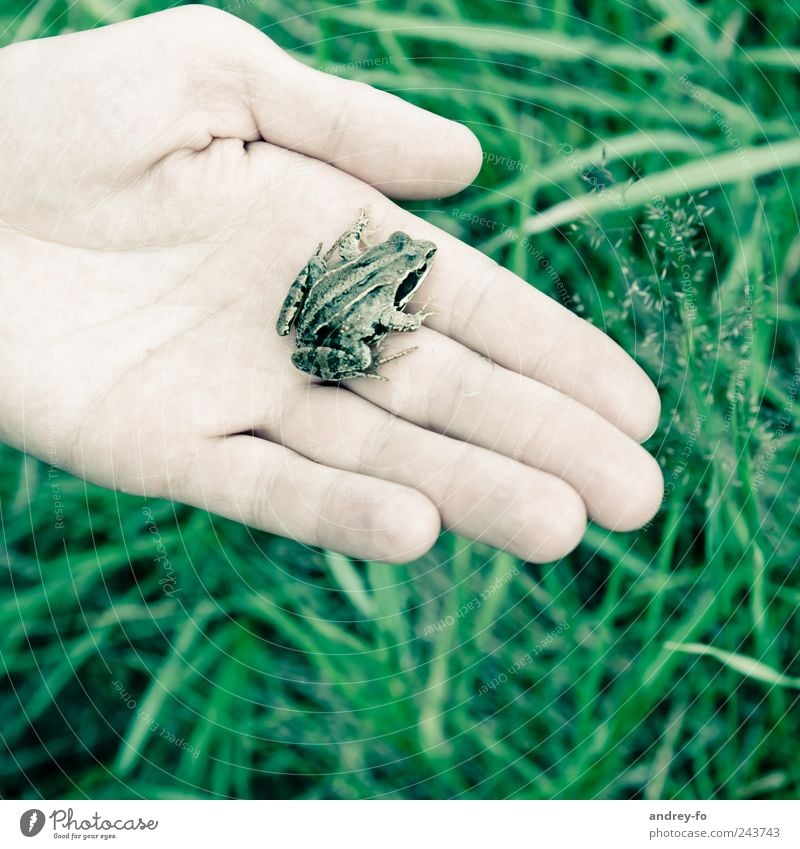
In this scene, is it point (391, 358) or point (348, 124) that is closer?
point (391, 358)

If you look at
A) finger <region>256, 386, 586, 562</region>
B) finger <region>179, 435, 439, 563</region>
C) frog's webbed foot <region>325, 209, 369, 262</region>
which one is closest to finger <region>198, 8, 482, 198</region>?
frog's webbed foot <region>325, 209, 369, 262</region>

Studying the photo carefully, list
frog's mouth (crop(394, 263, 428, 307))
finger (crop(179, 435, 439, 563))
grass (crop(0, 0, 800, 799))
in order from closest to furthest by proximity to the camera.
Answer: finger (crop(179, 435, 439, 563)) < frog's mouth (crop(394, 263, 428, 307)) < grass (crop(0, 0, 800, 799))

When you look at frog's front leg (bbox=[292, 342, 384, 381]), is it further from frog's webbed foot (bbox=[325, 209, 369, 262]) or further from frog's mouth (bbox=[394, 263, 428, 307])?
frog's webbed foot (bbox=[325, 209, 369, 262])

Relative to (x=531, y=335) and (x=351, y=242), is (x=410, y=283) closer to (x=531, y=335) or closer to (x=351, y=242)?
(x=351, y=242)

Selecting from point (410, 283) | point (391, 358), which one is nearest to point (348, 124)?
point (410, 283)

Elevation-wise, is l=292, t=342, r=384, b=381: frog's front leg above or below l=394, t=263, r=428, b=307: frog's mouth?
below
